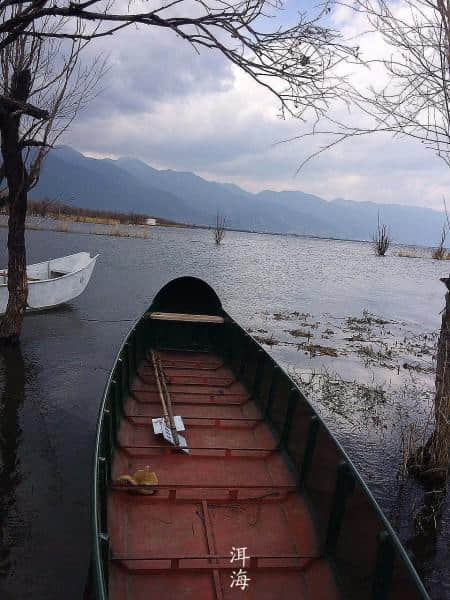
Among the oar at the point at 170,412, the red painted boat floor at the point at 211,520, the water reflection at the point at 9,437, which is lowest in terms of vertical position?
the water reflection at the point at 9,437

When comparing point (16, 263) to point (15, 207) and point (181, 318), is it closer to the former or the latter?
point (15, 207)

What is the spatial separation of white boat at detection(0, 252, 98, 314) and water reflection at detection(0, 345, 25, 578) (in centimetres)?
252

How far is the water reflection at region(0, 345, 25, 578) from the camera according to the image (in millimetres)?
5378

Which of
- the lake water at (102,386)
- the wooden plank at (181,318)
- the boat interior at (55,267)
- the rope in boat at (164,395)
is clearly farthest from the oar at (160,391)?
the boat interior at (55,267)

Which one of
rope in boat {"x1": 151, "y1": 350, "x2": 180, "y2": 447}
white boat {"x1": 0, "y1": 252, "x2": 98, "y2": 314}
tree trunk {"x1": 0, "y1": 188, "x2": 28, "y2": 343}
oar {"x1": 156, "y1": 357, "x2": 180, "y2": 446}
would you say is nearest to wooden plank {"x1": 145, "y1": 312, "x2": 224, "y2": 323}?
rope in boat {"x1": 151, "y1": 350, "x2": 180, "y2": 447}

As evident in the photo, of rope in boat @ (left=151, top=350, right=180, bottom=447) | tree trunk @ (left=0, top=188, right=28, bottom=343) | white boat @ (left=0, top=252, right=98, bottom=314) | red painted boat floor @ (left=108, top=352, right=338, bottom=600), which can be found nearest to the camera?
Answer: red painted boat floor @ (left=108, top=352, right=338, bottom=600)

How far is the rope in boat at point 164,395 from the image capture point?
6188 millimetres

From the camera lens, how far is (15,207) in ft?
34.9

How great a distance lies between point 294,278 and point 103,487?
33.1m

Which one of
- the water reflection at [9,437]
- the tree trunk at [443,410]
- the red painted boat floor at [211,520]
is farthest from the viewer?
the tree trunk at [443,410]

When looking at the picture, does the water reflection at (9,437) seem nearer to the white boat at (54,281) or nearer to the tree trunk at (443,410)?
the white boat at (54,281)

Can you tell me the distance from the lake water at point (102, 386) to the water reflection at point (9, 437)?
0.02 metres

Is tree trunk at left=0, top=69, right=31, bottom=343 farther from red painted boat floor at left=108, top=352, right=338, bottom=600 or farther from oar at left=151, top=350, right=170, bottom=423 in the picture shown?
red painted boat floor at left=108, top=352, right=338, bottom=600

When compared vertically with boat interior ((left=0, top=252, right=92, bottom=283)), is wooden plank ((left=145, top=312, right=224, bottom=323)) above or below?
below
